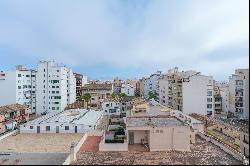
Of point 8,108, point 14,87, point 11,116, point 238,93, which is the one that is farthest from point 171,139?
point 14,87

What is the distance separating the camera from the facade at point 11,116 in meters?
44.6

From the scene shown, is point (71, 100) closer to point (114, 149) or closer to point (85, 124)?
point (85, 124)

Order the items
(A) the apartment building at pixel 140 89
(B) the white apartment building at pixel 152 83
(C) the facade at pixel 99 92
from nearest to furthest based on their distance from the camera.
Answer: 1. (C) the facade at pixel 99 92
2. (B) the white apartment building at pixel 152 83
3. (A) the apartment building at pixel 140 89

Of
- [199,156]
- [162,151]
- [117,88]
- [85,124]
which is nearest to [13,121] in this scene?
[85,124]

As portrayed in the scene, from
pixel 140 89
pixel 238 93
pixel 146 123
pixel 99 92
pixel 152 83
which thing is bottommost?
pixel 146 123

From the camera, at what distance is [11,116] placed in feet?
158

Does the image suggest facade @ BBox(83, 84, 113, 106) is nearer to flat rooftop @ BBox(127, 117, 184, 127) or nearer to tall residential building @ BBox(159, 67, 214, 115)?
tall residential building @ BBox(159, 67, 214, 115)

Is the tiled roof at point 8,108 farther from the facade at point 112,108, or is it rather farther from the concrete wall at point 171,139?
the concrete wall at point 171,139

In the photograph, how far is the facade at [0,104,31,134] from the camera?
4459cm

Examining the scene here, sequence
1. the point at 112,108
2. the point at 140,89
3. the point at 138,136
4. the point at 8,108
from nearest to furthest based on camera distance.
A: the point at 138,136 < the point at 8,108 < the point at 112,108 < the point at 140,89

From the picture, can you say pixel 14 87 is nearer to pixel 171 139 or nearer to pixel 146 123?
pixel 146 123

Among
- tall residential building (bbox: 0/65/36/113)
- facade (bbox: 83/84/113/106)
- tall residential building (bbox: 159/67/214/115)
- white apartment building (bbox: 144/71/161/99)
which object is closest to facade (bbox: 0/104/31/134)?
tall residential building (bbox: 0/65/36/113)

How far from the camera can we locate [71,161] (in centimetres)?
2525

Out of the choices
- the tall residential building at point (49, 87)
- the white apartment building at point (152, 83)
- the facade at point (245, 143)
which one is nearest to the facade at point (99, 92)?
the white apartment building at point (152, 83)
